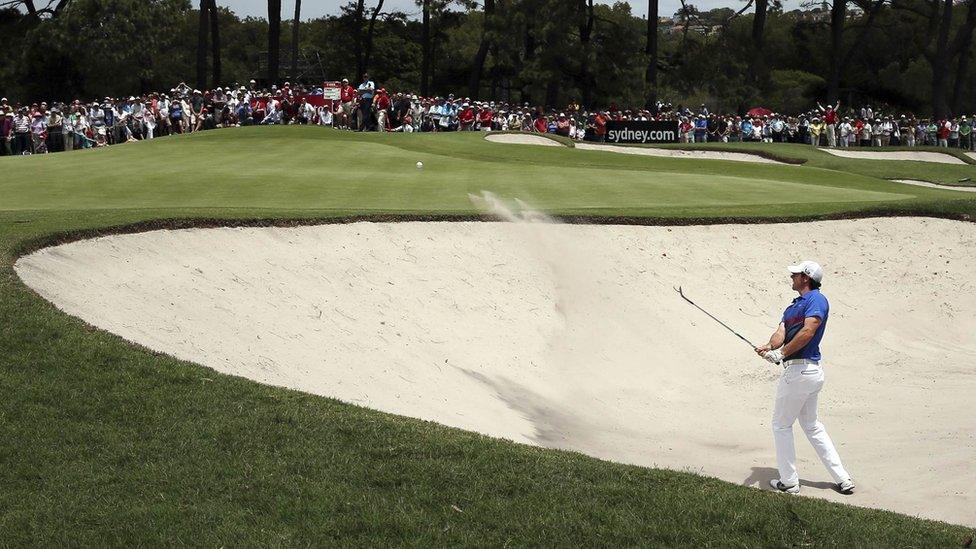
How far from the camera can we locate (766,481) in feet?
37.5

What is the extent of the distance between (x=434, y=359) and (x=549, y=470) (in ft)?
19.1

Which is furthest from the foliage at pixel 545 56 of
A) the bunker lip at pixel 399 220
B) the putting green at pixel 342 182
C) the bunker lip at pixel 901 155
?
the bunker lip at pixel 399 220

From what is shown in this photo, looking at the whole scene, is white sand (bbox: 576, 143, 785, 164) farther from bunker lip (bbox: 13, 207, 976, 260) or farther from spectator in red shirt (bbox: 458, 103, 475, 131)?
bunker lip (bbox: 13, 207, 976, 260)

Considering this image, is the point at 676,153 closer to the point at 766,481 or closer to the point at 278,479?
the point at 766,481

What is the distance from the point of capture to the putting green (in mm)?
22438

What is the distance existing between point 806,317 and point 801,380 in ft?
2.15

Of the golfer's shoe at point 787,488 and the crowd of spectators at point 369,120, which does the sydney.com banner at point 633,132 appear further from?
the golfer's shoe at point 787,488

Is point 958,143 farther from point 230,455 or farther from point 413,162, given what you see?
point 230,455

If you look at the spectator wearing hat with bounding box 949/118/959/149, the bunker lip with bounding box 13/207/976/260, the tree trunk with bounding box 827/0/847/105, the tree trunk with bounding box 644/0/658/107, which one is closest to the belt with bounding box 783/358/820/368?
the bunker lip with bounding box 13/207/976/260

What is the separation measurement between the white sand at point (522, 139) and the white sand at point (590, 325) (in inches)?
1009

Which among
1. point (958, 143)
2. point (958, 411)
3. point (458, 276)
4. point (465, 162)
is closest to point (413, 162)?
point (465, 162)

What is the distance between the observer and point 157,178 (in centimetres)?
2542

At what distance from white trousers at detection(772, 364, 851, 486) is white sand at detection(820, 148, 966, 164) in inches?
1614

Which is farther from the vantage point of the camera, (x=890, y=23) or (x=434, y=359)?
(x=890, y=23)
